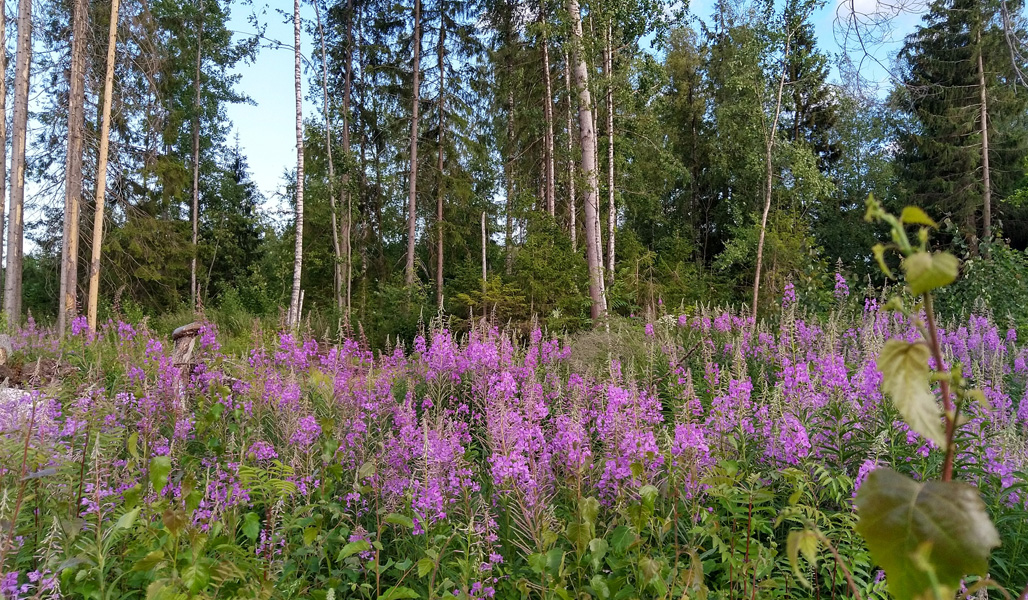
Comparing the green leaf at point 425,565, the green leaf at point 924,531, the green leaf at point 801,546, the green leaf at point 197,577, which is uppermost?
the green leaf at point 924,531

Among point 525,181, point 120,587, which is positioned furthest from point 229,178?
point 120,587

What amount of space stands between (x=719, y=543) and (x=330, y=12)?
21918 millimetres

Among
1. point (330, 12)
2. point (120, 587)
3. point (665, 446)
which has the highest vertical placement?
point (330, 12)

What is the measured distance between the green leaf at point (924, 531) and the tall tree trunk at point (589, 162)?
32.3 feet

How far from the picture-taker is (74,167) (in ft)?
38.8

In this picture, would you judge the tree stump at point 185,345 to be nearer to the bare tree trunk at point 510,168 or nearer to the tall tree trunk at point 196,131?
the bare tree trunk at point 510,168

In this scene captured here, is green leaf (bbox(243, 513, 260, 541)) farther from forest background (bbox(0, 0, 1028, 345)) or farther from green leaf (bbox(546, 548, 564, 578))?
forest background (bbox(0, 0, 1028, 345))

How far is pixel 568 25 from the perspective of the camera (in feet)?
33.3

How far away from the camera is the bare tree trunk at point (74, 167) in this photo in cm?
1123

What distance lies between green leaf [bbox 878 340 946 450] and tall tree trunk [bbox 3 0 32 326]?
1467 cm

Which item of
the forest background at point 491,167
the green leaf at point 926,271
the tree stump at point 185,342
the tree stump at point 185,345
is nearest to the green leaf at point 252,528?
the green leaf at point 926,271

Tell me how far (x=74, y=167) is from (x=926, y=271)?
1534 cm

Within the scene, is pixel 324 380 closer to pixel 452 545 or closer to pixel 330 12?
pixel 452 545

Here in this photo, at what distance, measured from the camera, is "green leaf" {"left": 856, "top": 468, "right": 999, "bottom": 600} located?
40 centimetres
